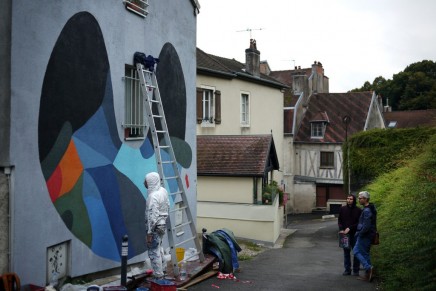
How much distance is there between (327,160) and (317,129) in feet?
8.26

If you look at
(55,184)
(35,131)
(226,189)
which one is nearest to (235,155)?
(226,189)

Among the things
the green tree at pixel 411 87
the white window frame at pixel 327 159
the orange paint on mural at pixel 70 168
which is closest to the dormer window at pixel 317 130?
the white window frame at pixel 327 159

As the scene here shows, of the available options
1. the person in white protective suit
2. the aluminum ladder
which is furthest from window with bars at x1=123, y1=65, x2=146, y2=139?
the person in white protective suit

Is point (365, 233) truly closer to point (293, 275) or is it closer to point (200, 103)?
point (293, 275)

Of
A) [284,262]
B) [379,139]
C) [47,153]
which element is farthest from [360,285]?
[379,139]

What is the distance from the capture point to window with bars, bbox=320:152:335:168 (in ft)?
126

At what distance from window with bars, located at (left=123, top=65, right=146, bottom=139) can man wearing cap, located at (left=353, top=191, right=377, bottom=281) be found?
445 cm

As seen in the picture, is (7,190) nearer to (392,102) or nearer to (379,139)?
(379,139)

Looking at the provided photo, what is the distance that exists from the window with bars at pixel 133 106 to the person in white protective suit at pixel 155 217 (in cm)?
155

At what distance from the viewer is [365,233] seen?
9.36 m

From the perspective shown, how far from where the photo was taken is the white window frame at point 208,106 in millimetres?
23078

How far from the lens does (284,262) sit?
42.3ft

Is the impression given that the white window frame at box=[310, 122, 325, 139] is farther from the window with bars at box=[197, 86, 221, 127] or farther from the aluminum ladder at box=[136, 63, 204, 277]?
the aluminum ladder at box=[136, 63, 204, 277]

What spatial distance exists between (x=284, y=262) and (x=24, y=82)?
8.23m
